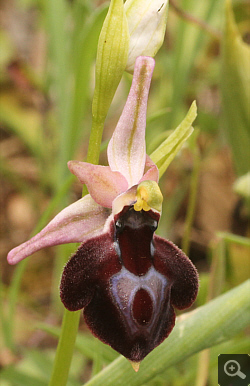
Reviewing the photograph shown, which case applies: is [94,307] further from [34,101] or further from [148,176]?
[34,101]

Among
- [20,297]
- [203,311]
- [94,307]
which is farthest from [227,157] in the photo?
[94,307]

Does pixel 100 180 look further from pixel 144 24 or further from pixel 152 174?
pixel 144 24

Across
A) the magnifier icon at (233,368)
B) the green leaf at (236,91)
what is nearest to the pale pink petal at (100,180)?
the magnifier icon at (233,368)

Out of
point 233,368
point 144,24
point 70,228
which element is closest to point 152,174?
point 70,228

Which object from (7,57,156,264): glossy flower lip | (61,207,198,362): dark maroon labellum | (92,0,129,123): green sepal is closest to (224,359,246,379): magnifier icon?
(61,207,198,362): dark maroon labellum

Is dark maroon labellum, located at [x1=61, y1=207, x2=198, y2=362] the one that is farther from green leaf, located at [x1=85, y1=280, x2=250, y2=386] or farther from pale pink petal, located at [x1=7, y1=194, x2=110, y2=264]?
green leaf, located at [x1=85, y1=280, x2=250, y2=386]

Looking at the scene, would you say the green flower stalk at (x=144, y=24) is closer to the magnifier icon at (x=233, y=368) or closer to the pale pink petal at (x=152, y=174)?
the pale pink petal at (x=152, y=174)
